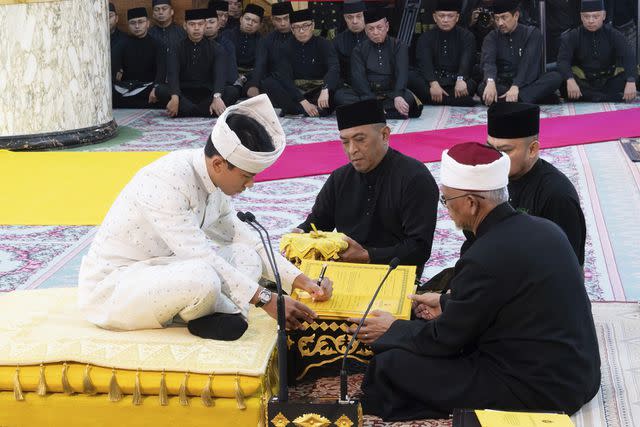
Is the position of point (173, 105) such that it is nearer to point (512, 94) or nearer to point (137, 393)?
point (512, 94)

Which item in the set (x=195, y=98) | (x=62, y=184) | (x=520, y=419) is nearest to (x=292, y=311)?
(x=520, y=419)

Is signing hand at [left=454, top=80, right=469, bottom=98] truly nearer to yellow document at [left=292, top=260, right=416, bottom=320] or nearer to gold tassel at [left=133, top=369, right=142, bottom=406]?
yellow document at [left=292, top=260, right=416, bottom=320]

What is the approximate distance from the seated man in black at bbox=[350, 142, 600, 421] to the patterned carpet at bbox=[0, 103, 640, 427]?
13 centimetres

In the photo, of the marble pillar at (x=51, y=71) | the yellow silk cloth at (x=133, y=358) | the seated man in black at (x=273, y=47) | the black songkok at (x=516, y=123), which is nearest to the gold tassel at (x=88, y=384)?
the yellow silk cloth at (x=133, y=358)

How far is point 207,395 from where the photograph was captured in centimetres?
332

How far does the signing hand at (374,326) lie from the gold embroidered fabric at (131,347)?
0.30 meters

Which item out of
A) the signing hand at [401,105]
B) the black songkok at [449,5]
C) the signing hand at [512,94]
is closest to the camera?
the signing hand at [401,105]

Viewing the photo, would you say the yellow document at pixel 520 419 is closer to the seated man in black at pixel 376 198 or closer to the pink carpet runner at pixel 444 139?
the seated man in black at pixel 376 198

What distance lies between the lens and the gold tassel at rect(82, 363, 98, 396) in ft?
11.1

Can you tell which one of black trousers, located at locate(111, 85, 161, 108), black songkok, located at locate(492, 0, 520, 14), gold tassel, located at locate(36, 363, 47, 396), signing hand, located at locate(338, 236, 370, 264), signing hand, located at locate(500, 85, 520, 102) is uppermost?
black songkok, located at locate(492, 0, 520, 14)

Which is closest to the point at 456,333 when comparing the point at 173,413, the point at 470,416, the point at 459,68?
the point at 470,416

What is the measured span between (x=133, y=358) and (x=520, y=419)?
1196 mm

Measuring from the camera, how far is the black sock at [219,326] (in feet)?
11.8

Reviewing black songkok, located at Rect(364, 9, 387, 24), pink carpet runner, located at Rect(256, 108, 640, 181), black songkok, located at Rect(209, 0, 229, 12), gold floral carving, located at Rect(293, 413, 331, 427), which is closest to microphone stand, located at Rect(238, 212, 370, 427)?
gold floral carving, located at Rect(293, 413, 331, 427)
